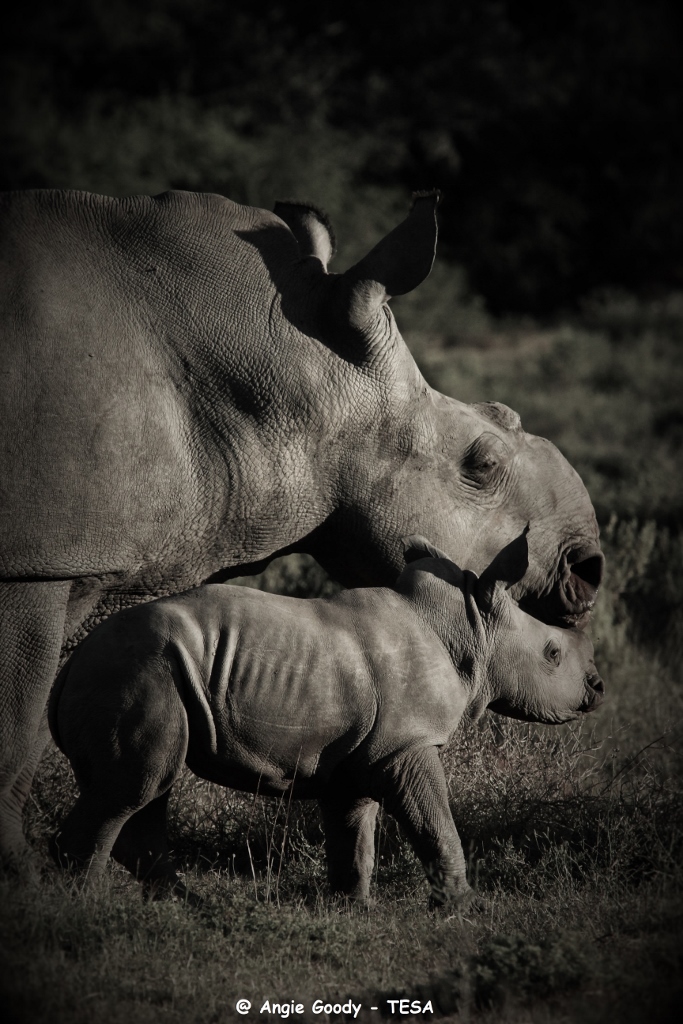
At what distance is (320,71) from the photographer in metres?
24.8

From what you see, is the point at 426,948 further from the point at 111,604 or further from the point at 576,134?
the point at 576,134

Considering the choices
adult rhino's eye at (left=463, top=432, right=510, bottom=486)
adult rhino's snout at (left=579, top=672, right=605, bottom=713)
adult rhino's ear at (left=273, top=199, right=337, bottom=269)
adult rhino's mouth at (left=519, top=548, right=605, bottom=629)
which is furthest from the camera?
adult rhino's ear at (left=273, top=199, right=337, bottom=269)

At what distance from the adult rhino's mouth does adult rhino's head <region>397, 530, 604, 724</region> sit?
555 mm

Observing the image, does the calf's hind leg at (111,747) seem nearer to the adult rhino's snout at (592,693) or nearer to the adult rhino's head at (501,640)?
the adult rhino's head at (501,640)

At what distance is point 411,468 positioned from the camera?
5.11 m

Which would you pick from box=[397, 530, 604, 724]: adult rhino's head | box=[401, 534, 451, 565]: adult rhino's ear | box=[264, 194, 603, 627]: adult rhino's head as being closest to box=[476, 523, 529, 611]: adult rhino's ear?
box=[397, 530, 604, 724]: adult rhino's head

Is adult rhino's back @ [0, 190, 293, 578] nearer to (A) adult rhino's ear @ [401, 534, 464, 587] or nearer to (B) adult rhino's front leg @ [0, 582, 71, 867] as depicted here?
(B) adult rhino's front leg @ [0, 582, 71, 867]

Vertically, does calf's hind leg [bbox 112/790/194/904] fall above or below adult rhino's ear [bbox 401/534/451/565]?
below

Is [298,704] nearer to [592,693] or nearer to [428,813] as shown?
[428,813]

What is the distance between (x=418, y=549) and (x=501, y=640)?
0.48 meters

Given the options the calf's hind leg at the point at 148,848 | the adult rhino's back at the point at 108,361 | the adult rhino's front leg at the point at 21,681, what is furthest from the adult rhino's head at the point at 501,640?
the adult rhino's front leg at the point at 21,681

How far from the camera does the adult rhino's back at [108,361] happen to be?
437cm

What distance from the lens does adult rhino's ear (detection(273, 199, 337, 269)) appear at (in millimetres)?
5586

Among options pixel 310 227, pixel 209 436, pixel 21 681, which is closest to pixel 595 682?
pixel 209 436
